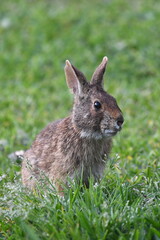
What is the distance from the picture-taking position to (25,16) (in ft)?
43.2

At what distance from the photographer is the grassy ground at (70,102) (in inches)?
158

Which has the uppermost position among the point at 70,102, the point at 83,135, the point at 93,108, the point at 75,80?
the point at 70,102

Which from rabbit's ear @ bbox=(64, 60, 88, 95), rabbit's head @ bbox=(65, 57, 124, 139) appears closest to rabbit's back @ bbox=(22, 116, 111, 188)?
rabbit's head @ bbox=(65, 57, 124, 139)

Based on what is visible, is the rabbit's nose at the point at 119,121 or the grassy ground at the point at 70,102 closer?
the grassy ground at the point at 70,102

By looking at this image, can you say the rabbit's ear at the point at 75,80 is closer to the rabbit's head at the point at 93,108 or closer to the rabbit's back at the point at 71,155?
the rabbit's head at the point at 93,108

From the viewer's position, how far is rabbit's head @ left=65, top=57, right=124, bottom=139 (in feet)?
15.6

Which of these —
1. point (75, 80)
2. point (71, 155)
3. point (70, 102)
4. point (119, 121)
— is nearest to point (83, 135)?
point (71, 155)

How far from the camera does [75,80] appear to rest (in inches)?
207

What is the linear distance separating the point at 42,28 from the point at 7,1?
2.85 meters

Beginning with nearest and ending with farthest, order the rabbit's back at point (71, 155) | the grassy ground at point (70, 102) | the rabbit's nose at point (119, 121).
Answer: the grassy ground at point (70, 102), the rabbit's nose at point (119, 121), the rabbit's back at point (71, 155)

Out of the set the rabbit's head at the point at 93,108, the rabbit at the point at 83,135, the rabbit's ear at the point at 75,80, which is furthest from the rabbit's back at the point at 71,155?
the rabbit's ear at the point at 75,80

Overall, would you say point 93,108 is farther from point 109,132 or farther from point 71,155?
point 71,155

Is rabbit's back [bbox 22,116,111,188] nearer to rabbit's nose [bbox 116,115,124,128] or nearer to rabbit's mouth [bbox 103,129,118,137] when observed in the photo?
rabbit's mouth [bbox 103,129,118,137]

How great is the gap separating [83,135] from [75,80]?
68 centimetres
